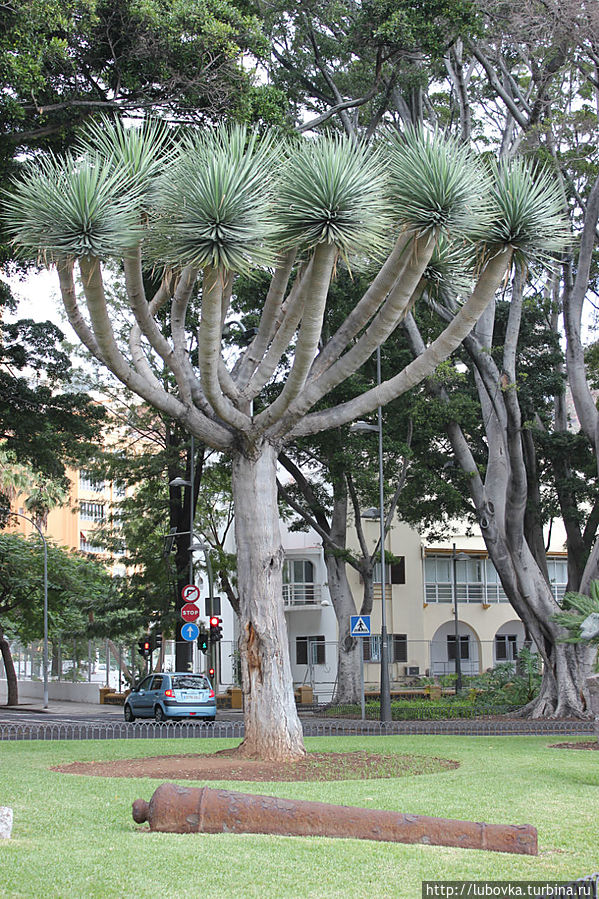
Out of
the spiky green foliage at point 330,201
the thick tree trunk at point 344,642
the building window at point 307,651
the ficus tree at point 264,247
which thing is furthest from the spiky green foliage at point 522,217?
the building window at point 307,651

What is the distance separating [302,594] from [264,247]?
124 ft

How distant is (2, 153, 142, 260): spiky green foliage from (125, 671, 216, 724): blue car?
16.8 meters

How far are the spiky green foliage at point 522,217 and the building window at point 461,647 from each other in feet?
133

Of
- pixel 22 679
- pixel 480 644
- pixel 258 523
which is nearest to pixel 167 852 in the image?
pixel 258 523

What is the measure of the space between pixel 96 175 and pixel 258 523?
531 cm

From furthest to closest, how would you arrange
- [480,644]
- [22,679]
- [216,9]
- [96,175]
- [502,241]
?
[22,679], [480,644], [216,9], [502,241], [96,175]

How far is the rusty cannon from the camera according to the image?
716 centimetres

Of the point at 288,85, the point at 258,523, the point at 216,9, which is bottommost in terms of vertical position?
the point at 258,523

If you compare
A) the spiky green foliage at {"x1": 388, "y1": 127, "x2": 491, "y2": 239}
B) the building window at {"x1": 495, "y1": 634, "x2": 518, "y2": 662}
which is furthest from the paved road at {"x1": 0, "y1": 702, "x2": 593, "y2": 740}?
the building window at {"x1": 495, "y1": 634, "x2": 518, "y2": 662}

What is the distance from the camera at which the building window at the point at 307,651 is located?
4869 cm

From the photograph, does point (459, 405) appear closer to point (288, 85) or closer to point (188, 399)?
point (288, 85)

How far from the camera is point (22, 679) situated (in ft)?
184

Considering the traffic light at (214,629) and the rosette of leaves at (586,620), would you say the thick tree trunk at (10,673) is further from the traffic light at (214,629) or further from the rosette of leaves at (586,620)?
the rosette of leaves at (586,620)

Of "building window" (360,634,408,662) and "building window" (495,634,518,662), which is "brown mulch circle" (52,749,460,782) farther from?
"building window" (495,634,518,662)
